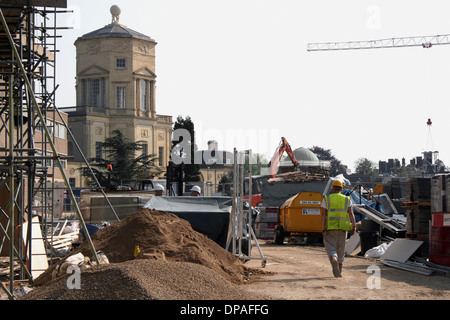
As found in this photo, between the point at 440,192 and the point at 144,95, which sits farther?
the point at 144,95

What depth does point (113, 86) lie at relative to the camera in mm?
90750

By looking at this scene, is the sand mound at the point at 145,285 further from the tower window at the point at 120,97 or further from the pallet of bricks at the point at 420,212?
the tower window at the point at 120,97

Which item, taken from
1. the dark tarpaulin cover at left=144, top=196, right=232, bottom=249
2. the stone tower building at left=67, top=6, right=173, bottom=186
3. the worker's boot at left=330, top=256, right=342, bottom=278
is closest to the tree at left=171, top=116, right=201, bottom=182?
the stone tower building at left=67, top=6, right=173, bottom=186

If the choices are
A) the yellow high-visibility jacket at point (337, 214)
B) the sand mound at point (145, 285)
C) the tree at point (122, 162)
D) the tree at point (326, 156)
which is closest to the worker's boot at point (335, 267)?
the yellow high-visibility jacket at point (337, 214)

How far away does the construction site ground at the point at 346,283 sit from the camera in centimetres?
1191

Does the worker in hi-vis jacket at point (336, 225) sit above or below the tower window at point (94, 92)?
below

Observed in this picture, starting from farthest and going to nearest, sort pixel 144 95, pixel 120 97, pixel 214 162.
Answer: pixel 214 162 < pixel 144 95 < pixel 120 97

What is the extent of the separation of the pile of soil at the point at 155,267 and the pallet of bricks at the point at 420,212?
4476 millimetres

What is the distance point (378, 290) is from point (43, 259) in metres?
7.71

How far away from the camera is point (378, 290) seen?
12547 millimetres

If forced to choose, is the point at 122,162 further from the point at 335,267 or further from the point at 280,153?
the point at 335,267

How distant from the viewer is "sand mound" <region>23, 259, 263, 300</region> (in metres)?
9.38

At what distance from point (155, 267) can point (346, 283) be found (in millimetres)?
4522

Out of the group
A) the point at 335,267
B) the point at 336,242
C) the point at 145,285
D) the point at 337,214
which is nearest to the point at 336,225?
the point at 337,214
